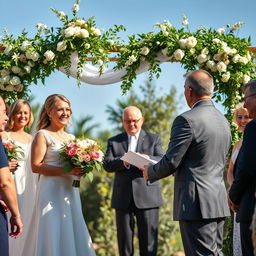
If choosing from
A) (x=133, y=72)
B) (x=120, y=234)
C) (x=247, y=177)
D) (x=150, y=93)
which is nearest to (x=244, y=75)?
(x=133, y=72)

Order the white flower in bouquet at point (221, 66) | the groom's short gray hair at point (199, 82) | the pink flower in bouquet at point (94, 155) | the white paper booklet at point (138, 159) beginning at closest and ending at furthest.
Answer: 1. the groom's short gray hair at point (199, 82)
2. the white paper booklet at point (138, 159)
3. the pink flower in bouquet at point (94, 155)
4. the white flower in bouquet at point (221, 66)

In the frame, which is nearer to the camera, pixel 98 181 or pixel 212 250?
pixel 212 250

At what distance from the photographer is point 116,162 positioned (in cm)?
761

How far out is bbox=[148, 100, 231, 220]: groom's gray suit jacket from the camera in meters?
5.24

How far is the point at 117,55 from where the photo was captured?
776 centimetres

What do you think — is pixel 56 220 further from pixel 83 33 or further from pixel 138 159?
pixel 83 33

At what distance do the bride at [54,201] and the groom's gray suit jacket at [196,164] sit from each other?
169 centimetres

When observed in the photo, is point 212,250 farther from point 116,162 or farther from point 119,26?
point 119,26

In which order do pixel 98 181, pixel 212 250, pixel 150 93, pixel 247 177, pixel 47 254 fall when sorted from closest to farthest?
pixel 247 177 < pixel 212 250 < pixel 47 254 < pixel 150 93 < pixel 98 181

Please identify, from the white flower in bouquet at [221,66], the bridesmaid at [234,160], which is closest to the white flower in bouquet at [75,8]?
the white flower in bouquet at [221,66]

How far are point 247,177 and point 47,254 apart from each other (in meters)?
3.05

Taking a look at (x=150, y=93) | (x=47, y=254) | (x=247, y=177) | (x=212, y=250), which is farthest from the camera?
(x=150, y=93)

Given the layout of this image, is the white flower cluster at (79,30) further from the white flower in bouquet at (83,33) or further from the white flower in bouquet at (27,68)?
the white flower in bouquet at (27,68)

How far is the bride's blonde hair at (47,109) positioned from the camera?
22.6ft
